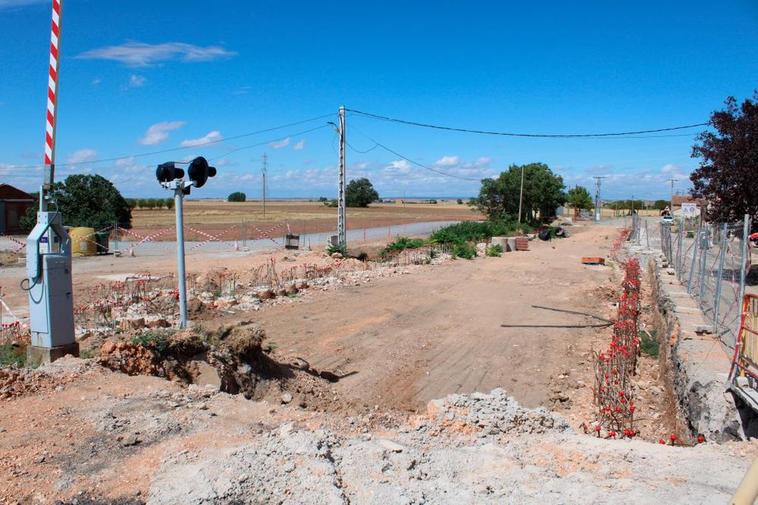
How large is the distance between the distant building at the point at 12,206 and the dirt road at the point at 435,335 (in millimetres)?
31348

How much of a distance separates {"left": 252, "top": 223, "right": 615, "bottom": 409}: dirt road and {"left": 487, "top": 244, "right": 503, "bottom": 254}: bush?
25.6 ft

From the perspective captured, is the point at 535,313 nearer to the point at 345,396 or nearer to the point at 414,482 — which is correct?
the point at 345,396

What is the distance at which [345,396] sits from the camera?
8.23m

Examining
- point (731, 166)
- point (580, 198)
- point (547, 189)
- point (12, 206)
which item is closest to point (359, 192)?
point (580, 198)

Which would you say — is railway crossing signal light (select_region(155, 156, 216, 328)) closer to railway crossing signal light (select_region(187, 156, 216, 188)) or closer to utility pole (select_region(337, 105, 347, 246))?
railway crossing signal light (select_region(187, 156, 216, 188))

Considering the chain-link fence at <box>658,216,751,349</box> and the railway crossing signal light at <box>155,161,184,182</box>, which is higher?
the railway crossing signal light at <box>155,161,184,182</box>

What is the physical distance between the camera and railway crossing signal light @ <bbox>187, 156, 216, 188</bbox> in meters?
8.28

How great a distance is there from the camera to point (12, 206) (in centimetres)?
3922

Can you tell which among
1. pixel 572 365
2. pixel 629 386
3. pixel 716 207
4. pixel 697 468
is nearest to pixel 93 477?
pixel 697 468

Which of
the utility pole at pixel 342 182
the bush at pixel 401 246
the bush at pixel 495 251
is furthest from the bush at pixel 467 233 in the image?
the utility pole at pixel 342 182

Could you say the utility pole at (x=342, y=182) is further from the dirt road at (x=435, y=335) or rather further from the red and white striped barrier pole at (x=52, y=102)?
the red and white striped barrier pole at (x=52, y=102)

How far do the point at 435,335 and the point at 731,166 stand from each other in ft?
30.4

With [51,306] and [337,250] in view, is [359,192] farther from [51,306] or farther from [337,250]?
[51,306]

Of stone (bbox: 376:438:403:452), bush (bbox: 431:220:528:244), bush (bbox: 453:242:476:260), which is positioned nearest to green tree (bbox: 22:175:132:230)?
bush (bbox: 431:220:528:244)
